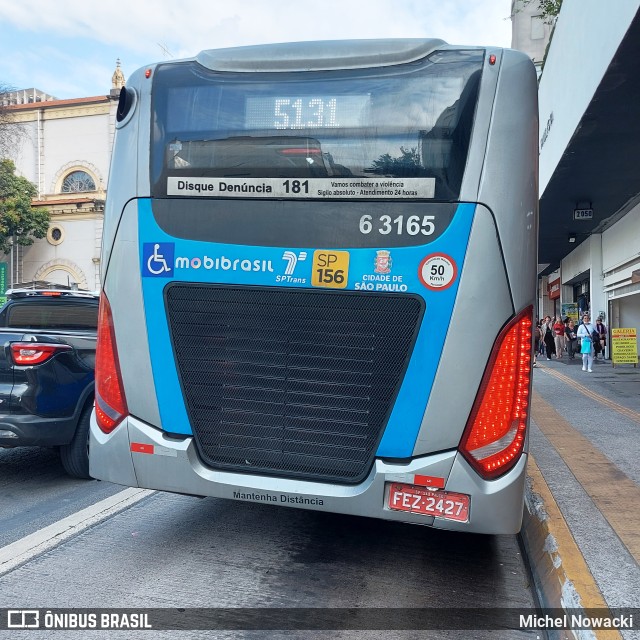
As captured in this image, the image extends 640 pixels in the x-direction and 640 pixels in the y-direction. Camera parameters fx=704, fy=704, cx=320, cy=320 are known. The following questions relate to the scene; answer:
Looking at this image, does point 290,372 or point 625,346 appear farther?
point 625,346

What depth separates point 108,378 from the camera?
4500mm

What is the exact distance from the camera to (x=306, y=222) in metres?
4.07

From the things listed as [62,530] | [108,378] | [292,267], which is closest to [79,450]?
[62,530]

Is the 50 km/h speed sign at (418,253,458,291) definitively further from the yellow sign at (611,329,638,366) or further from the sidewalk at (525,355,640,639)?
the yellow sign at (611,329,638,366)

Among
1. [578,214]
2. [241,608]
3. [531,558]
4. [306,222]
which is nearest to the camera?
[241,608]

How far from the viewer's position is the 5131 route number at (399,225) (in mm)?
3896

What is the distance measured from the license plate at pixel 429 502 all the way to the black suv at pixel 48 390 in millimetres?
3503

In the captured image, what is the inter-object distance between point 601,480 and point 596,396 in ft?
24.1

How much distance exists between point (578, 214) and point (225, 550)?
1748 cm

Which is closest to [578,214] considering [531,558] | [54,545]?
[531,558]

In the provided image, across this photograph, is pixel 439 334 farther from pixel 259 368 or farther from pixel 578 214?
pixel 578 214

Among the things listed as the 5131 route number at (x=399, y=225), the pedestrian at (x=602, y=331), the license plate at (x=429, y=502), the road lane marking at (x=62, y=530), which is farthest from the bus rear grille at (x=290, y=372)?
the pedestrian at (x=602, y=331)

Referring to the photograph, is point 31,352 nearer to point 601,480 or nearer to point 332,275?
point 332,275

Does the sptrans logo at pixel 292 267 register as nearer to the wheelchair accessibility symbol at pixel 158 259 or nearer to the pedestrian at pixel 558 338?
the wheelchair accessibility symbol at pixel 158 259
